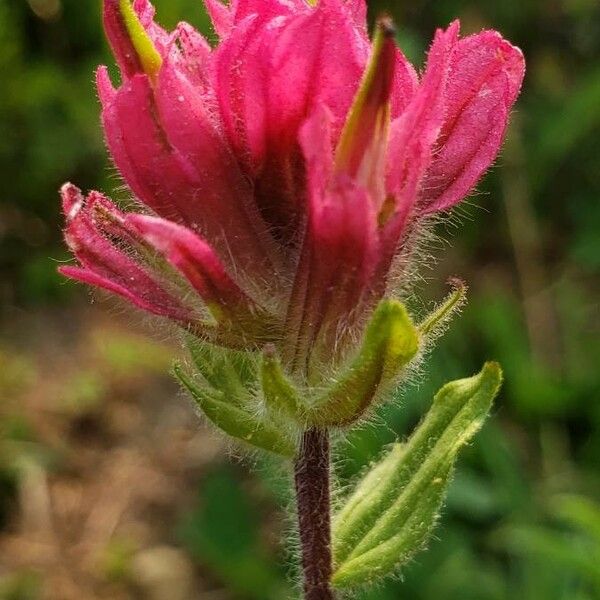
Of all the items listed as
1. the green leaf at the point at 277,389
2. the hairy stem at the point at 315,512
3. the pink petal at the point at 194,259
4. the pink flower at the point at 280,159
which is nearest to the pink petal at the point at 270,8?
the pink flower at the point at 280,159

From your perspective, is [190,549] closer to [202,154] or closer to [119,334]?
[119,334]

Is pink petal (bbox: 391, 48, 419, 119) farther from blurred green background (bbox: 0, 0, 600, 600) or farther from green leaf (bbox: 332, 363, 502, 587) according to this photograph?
blurred green background (bbox: 0, 0, 600, 600)

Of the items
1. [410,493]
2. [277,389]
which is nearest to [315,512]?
[410,493]

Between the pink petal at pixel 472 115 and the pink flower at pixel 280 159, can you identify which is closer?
the pink flower at pixel 280 159

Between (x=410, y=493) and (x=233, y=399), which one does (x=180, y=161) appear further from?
(x=410, y=493)

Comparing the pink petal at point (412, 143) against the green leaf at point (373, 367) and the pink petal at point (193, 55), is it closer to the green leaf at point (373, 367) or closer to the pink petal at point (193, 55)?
the green leaf at point (373, 367)

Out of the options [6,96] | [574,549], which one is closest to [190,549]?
[574,549]
